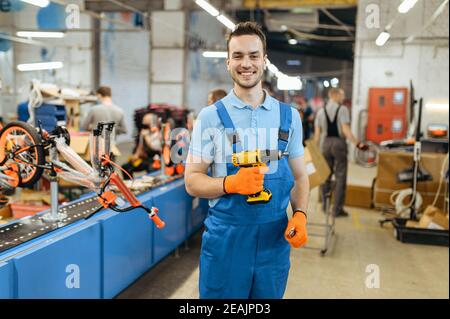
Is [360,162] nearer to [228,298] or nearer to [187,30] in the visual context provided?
[187,30]

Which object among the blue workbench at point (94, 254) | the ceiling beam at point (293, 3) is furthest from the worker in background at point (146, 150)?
the ceiling beam at point (293, 3)

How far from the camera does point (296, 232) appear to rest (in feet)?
5.07

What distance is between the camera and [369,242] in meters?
4.70

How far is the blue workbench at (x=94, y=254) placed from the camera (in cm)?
193

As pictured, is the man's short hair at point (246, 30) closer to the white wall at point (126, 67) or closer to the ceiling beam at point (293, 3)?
the ceiling beam at point (293, 3)

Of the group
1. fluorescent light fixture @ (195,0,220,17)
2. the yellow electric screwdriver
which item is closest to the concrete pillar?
fluorescent light fixture @ (195,0,220,17)

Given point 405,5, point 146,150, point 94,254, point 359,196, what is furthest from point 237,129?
point 359,196

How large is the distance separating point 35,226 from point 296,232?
58.2 inches

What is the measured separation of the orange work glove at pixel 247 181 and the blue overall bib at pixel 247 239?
3.3 inches

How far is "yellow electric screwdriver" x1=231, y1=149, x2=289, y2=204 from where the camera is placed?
4.70ft

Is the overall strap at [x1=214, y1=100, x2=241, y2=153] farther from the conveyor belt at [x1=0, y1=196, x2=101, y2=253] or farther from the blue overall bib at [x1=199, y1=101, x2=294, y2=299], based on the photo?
the conveyor belt at [x1=0, y1=196, x2=101, y2=253]

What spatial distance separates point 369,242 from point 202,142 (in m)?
3.69

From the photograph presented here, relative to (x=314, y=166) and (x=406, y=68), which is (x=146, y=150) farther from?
(x=406, y=68)

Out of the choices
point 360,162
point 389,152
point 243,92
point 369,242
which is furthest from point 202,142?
point 360,162
